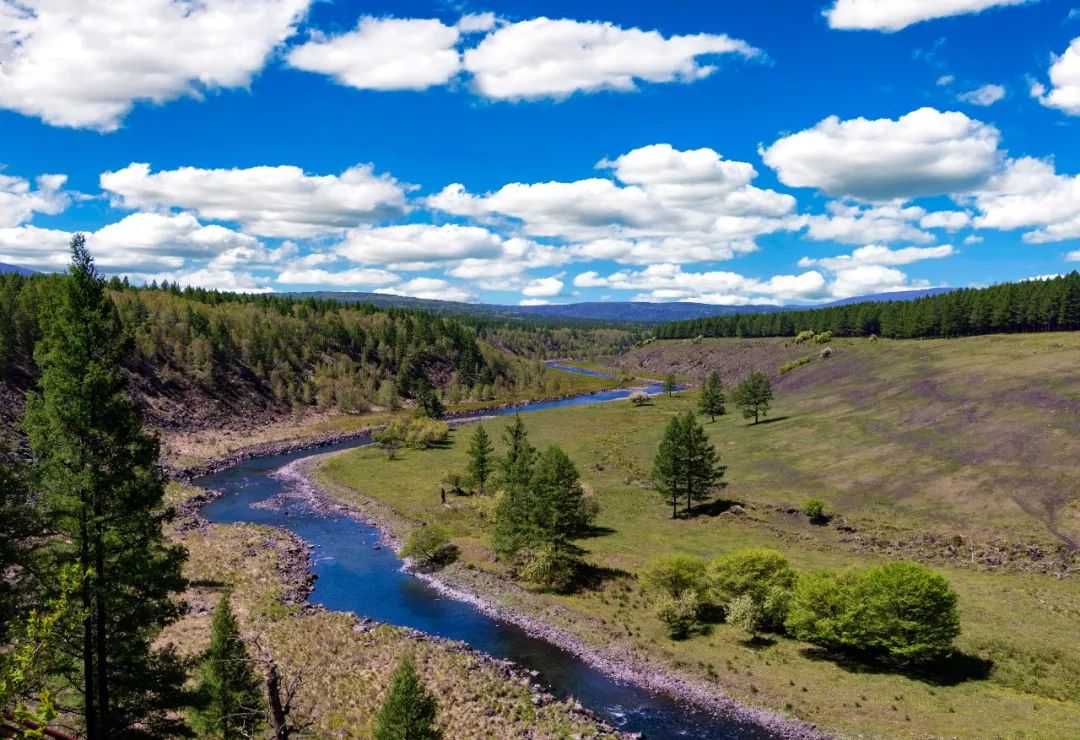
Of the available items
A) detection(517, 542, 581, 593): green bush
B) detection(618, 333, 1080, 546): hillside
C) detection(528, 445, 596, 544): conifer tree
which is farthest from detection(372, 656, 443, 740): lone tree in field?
detection(618, 333, 1080, 546): hillside

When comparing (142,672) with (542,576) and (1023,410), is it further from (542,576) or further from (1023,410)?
(1023,410)

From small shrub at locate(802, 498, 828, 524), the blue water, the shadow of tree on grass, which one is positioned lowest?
the blue water

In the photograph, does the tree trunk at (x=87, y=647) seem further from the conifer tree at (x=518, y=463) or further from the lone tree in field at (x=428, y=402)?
the lone tree in field at (x=428, y=402)

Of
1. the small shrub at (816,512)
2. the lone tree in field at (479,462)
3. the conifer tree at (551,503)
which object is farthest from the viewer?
the lone tree in field at (479,462)

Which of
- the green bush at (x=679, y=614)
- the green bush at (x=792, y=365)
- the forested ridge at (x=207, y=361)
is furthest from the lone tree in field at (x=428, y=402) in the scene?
the green bush at (x=679, y=614)

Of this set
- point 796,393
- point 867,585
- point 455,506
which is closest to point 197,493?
point 455,506

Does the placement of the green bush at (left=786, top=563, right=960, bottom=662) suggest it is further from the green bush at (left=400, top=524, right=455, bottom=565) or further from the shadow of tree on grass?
the green bush at (left=400, top=524, right=455, bottom=565)

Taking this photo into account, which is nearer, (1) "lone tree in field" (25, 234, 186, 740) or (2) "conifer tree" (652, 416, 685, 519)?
(1) "lone tree in field" (25, 234, 186, 740)
